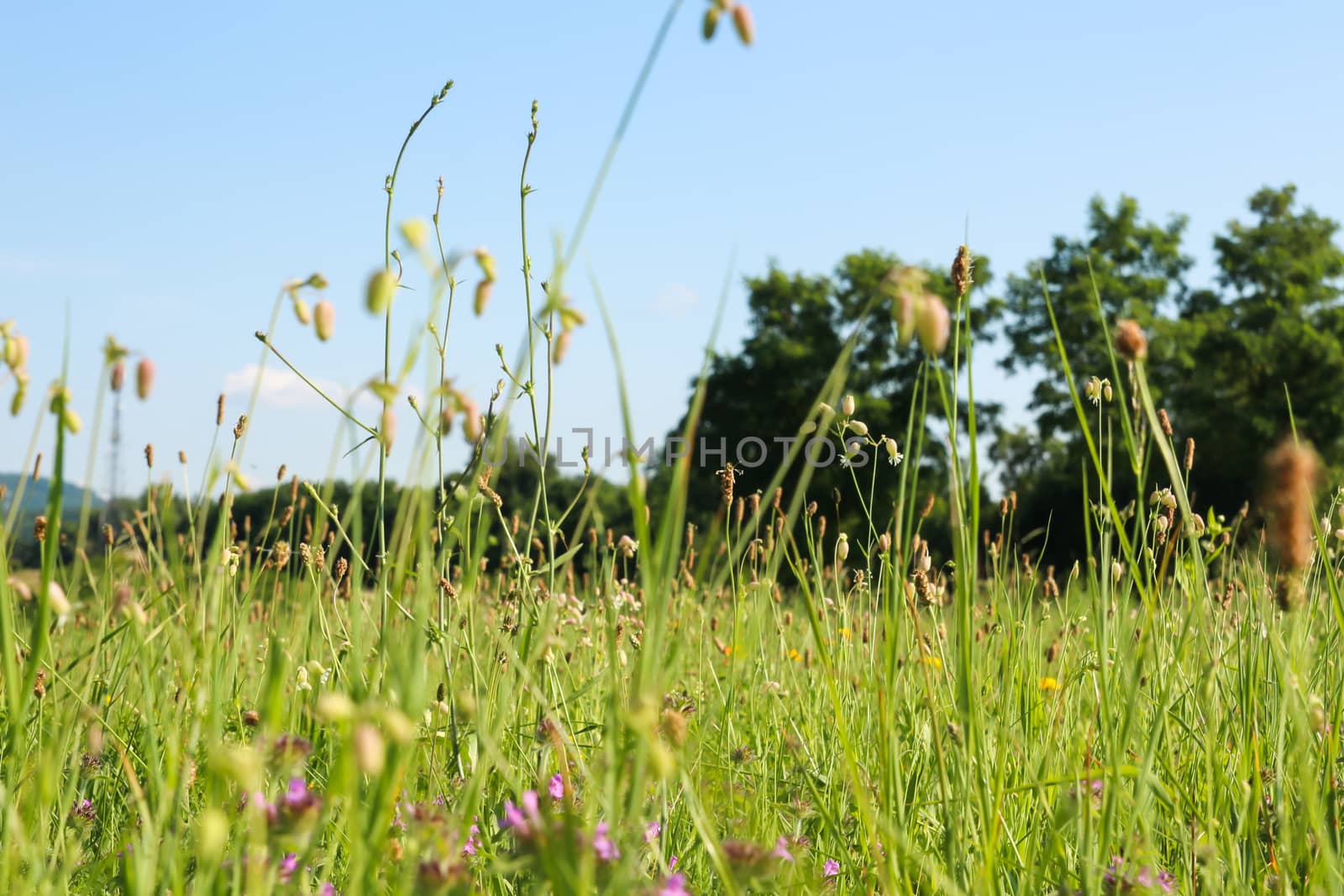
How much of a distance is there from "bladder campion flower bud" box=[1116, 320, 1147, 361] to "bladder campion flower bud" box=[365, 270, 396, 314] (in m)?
0.75

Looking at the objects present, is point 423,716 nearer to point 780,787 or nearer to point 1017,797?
point 780,787

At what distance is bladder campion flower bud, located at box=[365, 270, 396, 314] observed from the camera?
0.94 metres

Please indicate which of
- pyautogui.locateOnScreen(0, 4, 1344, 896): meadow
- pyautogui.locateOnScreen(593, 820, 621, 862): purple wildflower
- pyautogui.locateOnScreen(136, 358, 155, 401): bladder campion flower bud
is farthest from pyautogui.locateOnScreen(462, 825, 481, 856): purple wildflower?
pyautogui.locateOnScreen(136, 358, 155, 401): bladder campion flower bud

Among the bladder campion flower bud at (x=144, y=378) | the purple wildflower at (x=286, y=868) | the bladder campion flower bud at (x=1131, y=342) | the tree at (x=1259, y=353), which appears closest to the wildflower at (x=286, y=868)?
the purple wildflower at (x=286, y=868)

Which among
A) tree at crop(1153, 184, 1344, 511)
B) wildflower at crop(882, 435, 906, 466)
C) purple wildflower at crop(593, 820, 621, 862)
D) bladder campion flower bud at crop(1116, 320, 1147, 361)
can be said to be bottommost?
purple wildflower at crop(593, 820, 621, 862)

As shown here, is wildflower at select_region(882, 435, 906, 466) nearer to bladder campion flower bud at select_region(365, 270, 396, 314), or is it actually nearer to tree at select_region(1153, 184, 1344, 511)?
bladder campion flower bud at select_region(365, 270, 396, 314)

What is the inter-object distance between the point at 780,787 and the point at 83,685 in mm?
1427

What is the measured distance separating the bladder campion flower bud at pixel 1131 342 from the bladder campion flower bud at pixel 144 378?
995mm

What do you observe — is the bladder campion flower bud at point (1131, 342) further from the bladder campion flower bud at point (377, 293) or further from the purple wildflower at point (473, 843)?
the purple wildflower at point (473, 843)

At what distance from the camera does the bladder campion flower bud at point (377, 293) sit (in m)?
0.94

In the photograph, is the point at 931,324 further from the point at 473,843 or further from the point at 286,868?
the point at 473,843

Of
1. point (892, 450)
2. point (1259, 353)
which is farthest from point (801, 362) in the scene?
point (892, 450)

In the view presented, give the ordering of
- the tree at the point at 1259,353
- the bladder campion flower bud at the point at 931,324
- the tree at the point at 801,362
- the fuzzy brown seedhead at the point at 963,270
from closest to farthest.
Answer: the bladder campion flower bud at the point at 931,324 → the fuzzy brown seedhead at the point at 963,270 → the tree at the point at 1259,353 → the tree at the point at 801,362

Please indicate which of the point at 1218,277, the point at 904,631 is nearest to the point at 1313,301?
the point at 1218,277
